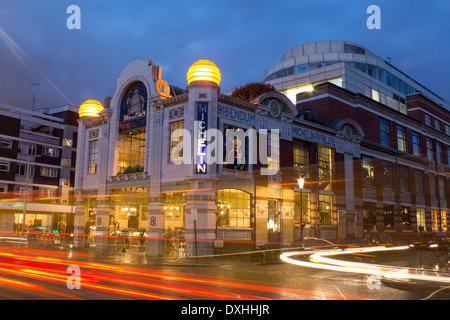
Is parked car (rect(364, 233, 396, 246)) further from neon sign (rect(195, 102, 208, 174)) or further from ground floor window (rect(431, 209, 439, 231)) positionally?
ground floor window (rect(431, 209, 439, 231))

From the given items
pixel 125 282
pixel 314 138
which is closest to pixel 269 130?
pixel 314 138

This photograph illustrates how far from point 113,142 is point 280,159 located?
49.6ft

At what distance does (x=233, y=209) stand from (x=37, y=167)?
48.3 meters

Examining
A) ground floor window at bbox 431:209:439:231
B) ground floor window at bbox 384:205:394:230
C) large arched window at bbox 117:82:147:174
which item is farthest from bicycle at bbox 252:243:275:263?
ground floor window at bbox 431:209:439:231

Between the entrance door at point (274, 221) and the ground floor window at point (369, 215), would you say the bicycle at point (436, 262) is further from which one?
the ground floor window at point (369, 215)

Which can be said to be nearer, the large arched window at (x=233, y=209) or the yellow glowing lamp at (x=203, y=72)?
the yellow glowing lamp at (x=203, y=72)

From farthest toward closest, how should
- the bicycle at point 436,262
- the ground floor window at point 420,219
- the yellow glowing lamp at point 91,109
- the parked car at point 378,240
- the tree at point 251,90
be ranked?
the ground floor window at point 420,219
the tree at point 251,90
the yellow glowing lamp at point 91,109
the parked car at point 378,240
the bicycle at point 436,262

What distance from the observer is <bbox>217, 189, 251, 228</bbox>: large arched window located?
30.5 m

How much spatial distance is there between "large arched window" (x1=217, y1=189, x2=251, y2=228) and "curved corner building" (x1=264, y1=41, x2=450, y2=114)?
89.3 feet

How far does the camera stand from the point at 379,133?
165 ft

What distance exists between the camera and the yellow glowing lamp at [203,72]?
2945 centimetres

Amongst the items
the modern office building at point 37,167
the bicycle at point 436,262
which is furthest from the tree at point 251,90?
the modern office building at point 37,167

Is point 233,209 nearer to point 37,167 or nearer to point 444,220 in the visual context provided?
point 444,220

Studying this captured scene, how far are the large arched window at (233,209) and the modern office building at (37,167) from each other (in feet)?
116
